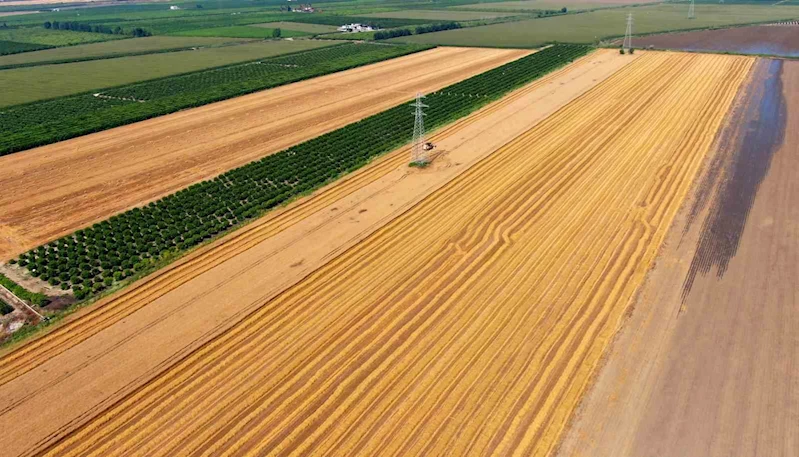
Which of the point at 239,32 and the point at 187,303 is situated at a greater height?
the point at 239,32

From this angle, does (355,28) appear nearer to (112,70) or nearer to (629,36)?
(112,70)

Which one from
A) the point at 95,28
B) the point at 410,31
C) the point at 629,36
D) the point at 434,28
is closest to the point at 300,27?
the point at 410,31

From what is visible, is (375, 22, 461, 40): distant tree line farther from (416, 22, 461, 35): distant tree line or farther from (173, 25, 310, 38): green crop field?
(173, 25, 310, 38): green crop field

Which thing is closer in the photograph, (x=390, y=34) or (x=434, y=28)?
(x=390, y=34)

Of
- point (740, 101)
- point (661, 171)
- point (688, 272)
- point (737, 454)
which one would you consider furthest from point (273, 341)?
point (740, 101)

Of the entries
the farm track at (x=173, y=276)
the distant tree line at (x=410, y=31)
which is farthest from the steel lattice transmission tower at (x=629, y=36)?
the farm track at (x=173, y=276)

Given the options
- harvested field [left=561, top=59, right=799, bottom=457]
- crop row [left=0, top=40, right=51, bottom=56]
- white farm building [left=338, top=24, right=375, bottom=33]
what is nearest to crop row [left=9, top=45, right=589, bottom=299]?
harvested field [left=561, top=59, right=799, bottom=457]

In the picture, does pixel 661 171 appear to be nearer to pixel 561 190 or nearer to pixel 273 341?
pixel 561 190

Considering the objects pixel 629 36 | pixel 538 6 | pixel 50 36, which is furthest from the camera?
pixel 538 6
